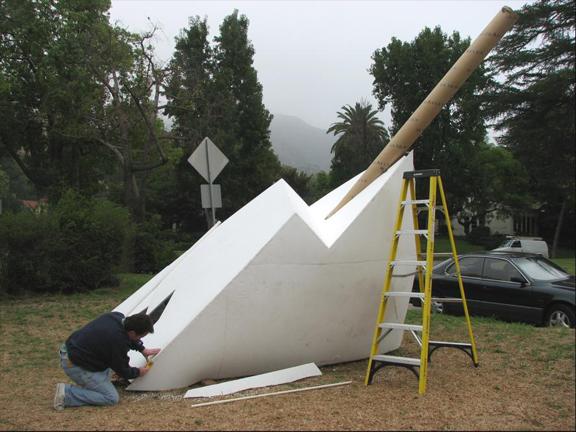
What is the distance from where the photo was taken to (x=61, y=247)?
14.1 meters

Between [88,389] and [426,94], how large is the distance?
36202 millimetres

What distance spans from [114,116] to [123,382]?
1695cm

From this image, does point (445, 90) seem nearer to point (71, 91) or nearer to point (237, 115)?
point (71, 91)

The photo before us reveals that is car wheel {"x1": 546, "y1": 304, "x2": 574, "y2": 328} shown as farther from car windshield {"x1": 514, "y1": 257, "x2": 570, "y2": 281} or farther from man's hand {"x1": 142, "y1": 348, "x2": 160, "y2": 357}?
man's hand {"x1": 142, "y1": 348, "x2": 160, "y2": 357}

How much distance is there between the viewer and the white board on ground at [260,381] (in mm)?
5785

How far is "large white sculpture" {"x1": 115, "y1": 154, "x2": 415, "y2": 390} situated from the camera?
6156 millimetres

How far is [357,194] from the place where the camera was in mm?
7586

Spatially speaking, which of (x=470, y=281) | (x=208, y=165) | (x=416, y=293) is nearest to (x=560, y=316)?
(x=470, y=281)

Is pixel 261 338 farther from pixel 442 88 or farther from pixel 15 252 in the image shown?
pixel 15 252

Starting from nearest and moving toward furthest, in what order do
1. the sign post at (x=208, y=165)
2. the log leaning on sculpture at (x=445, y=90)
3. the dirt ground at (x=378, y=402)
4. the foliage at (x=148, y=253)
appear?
the dirt ground at (x=378, y=402), the log leaning on sculpture at (x=445, y=90), the sign post at (x=208, y=165), the foliage at (x=148, y=253)

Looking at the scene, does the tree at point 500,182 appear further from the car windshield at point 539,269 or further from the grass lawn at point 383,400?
the grass lawn at point 383,400

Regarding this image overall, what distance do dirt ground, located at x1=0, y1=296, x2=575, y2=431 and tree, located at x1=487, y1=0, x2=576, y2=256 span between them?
16654 mm

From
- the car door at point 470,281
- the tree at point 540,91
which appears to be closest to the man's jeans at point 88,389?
the car door at point 470,281

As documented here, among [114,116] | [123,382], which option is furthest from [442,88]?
[114,116]
